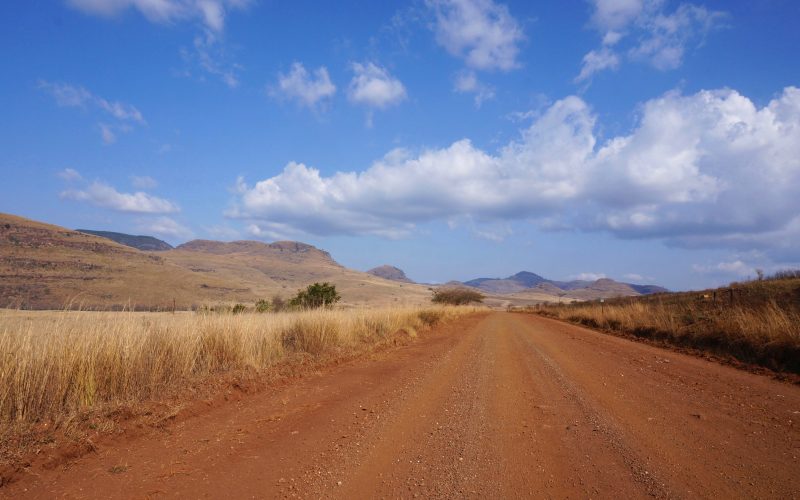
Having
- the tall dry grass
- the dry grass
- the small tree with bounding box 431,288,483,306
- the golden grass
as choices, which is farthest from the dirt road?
the small tree with bounding box 431,288,483,306

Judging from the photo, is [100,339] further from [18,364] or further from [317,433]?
[317,433]

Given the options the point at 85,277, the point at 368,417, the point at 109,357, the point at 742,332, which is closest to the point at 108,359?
the point at 109,357

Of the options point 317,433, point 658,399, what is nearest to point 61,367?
point 317,433

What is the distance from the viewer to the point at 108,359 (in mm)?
6293

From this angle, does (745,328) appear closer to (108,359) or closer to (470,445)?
(470,445)

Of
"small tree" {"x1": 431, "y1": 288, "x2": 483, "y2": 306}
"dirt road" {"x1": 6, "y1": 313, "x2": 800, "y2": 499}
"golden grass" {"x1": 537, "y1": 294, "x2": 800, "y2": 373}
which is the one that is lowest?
"dirt road" {"x1": 6, "y1": 313, "x2": 800, "y2": 499}

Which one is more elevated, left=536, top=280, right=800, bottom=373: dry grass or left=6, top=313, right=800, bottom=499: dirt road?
left=536, top=280, right=800, bottom=373: dry grass

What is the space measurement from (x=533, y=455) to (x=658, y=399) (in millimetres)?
3477

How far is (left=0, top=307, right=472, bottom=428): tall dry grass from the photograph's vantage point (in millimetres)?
5375

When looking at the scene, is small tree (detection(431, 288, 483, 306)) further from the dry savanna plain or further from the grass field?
the grass field

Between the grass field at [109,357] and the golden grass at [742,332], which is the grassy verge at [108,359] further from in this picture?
the golden grass at [742,332]

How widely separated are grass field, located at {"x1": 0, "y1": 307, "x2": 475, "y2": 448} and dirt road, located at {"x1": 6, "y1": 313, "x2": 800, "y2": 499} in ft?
4.56

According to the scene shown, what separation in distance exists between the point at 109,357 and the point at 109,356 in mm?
15

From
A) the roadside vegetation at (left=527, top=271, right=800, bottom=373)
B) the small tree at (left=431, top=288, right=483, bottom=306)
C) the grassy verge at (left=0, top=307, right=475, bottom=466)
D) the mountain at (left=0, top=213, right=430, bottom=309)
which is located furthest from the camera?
the small tree at (left=431, top=288, right=483, bottom=306)
